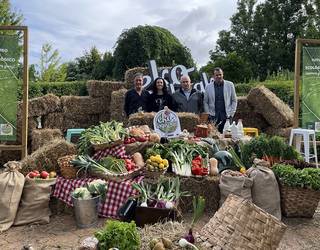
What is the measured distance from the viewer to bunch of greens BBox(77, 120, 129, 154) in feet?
18.9

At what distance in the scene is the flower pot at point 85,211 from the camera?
16.0 feet

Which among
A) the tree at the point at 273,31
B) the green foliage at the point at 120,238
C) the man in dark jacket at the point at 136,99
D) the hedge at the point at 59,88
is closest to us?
the green foliage at the point at 120,238

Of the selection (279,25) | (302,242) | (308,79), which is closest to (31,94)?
(308,79)

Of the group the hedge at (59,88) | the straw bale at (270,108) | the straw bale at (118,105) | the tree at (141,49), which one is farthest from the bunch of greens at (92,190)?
the tree at (141,49)

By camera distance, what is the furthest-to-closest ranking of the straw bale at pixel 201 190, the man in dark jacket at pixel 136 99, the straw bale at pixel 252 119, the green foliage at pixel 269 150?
the straw bale at pixel 252 119 → the man in dark jacket at pixel 136 99 → the green foliage at pixel 269 150 → the straw bale at pixel 201 190

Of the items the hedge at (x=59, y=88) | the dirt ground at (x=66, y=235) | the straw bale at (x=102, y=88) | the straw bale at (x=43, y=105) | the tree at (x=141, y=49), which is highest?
the tree at (x=141, y=49)

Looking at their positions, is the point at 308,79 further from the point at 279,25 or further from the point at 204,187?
the point at 279,25

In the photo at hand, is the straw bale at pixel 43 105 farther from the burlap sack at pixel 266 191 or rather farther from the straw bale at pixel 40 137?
the burlap sack at pixel 266 191

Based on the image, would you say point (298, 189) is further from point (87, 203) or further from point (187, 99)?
point (187, 99)

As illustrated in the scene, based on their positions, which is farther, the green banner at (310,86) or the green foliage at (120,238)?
the green banner at (310,86)

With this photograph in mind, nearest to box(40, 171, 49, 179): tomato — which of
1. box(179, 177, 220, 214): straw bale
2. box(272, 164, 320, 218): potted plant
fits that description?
box(179, 177, 220, 214): straw bale

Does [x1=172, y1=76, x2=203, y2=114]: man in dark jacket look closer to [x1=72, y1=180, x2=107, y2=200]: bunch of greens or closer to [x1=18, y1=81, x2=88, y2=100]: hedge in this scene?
[x1=72, y1=180, x2=107, y2=200]: bunch of greens

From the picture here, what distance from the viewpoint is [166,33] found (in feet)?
62.6

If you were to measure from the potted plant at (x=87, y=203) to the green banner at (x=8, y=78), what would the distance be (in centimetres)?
259
